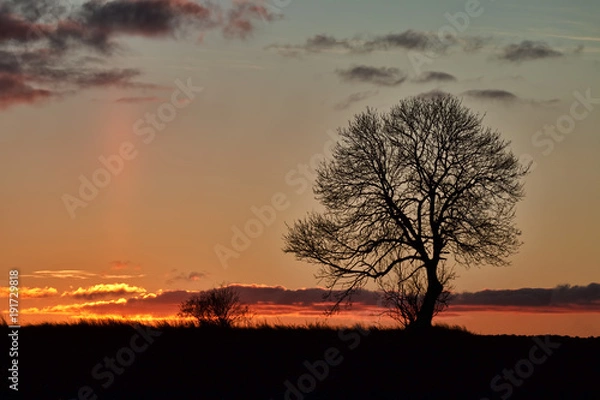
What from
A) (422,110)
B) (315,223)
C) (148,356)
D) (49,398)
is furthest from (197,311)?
(49,398)

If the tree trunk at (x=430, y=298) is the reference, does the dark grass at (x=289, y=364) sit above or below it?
below

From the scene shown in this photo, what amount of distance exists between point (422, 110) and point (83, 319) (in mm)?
15855

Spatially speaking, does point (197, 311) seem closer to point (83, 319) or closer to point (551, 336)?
point (83, 319)

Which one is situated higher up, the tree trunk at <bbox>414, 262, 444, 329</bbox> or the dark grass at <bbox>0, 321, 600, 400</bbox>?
the tree trunk at <bbox>414, 262, 444, 329</bbox>

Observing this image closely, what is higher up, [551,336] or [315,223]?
[315,223]

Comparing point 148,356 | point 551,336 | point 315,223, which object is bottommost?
point 148,356

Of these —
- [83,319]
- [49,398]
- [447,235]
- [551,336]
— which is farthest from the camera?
[447,235]

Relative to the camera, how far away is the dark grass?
2665 cm

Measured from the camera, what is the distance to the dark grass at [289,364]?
1049 inches

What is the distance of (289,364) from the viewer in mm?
29531

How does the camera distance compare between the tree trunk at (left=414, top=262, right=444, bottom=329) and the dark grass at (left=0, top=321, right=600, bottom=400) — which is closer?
the dark grass at (left=0, top=321, right=600, bottom=400)

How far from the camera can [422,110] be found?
4009cm

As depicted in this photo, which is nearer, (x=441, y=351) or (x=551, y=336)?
(x=441, y=351)

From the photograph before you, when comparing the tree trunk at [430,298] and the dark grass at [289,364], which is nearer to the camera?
the dark grass at [289,364]
